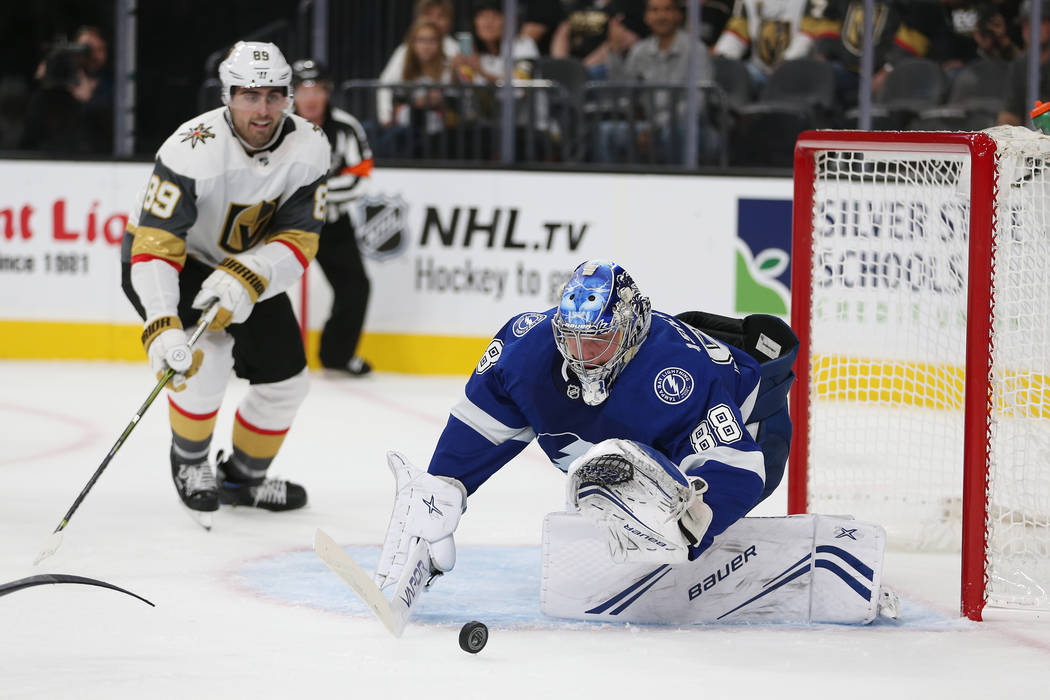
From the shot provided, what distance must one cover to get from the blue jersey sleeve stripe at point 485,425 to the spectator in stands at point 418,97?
12.5 feet

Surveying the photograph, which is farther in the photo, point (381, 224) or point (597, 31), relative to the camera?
point (597, 31)

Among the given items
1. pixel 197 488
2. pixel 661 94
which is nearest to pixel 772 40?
pixel 661 94

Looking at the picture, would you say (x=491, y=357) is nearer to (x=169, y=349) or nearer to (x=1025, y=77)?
(x=169, y=349)

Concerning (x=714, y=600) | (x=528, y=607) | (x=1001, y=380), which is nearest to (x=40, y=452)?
(x=528, y=607)

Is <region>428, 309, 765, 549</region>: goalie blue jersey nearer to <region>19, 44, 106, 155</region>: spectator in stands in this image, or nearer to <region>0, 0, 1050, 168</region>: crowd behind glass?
<region>0, 0, 1050, 168</region>: crowd behind glass

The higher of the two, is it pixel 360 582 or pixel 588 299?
pixel 588 299

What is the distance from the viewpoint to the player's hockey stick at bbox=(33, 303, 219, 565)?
3.27m

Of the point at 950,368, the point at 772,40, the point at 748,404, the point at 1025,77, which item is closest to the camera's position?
the point at 748,404

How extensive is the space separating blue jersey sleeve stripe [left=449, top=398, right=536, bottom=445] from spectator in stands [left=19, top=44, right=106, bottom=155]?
478 cm

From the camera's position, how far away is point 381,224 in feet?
21.0

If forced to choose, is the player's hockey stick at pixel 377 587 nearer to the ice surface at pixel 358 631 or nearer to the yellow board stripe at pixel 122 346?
the ice surface at pixel 358 631

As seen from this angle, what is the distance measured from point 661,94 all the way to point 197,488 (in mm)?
3258

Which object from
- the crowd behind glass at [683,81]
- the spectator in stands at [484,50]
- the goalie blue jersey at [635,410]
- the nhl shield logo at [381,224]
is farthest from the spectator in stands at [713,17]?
the goalie blue jersey at [635,410]

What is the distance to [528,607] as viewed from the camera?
3.03 meters
